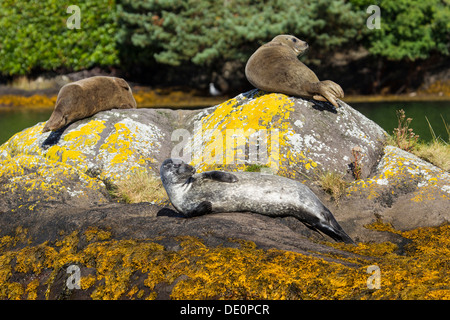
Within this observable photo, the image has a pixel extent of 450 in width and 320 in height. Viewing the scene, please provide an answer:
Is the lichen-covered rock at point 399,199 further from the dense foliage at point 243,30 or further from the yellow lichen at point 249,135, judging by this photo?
the dense foliage at point 243,30

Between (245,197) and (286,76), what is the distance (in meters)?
2.61

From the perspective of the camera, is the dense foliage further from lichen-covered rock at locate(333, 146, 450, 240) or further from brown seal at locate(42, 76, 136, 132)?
lichen-covered rock at locate(333, 146, 450, 240)

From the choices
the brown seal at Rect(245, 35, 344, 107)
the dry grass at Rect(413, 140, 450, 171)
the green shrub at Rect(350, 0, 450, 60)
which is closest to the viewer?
the brown seal at Rect(245, 35, 344, 107)

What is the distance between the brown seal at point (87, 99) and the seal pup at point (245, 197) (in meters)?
3.32

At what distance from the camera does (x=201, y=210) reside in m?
4.98

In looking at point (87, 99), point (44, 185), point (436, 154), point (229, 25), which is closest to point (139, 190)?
point (44, 185)

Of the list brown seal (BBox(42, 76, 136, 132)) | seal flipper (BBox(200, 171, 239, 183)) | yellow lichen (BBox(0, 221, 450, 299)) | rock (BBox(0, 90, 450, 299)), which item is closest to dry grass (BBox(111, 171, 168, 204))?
rock (BBox(0, 90, 450, 299))

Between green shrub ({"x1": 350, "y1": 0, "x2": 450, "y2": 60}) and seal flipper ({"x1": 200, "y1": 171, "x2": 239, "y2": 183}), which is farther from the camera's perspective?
green shrub ({"x1": 350, "y1": 0, "x2": 450, "y2": 60})

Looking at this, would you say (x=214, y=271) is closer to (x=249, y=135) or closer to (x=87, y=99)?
(x=249, y=135)

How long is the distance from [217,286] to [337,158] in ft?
12.7

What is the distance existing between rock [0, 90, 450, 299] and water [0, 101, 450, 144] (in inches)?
159

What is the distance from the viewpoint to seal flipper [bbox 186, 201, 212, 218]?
16.3 feet

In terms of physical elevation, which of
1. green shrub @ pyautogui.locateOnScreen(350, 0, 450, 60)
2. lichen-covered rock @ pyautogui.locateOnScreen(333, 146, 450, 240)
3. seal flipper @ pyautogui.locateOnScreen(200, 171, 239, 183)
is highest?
green shrub @ pyautogui.locateOnScreen(350, 0, 450, 60)

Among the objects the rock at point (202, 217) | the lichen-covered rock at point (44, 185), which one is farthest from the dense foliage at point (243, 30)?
the lichen-covered rock at point (44, 185)
